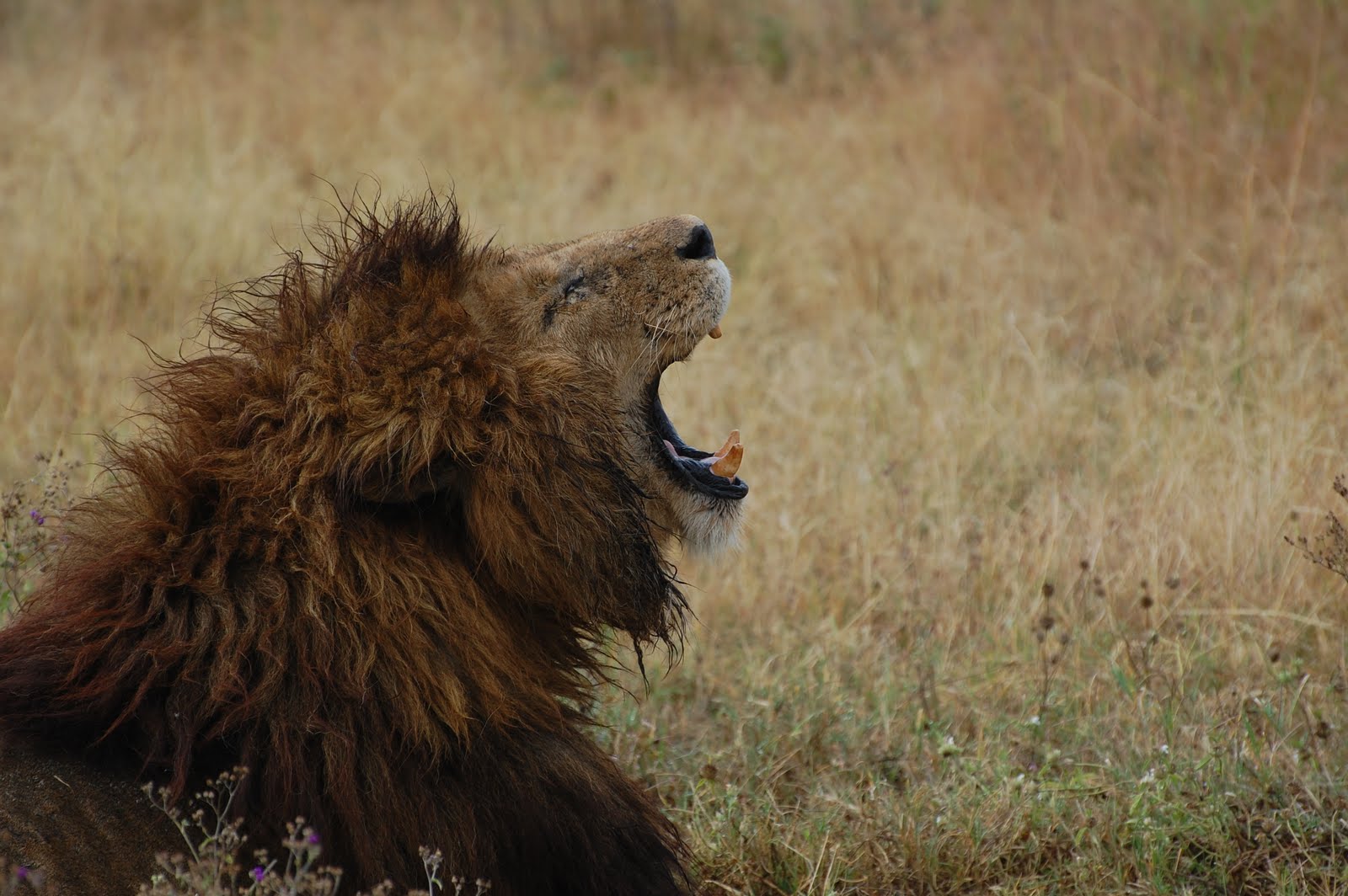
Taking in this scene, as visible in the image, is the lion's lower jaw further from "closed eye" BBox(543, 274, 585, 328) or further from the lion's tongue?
"closed eye" BBox(543, 274, 585, 328)

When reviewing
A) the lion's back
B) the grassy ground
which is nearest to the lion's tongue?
the grassy ground

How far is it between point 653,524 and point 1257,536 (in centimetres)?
244

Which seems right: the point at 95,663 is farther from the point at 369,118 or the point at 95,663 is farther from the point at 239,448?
the point at 369,118

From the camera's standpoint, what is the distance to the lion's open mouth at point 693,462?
9.77ft

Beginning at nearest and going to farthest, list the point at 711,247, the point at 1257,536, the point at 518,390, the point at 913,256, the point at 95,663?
the point at 95,663 < the point at 518,390 < the point at 711,247 < the point at 1257,536 < the point at 913,256

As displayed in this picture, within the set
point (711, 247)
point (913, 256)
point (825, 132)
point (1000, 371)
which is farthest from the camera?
point (825, 132)

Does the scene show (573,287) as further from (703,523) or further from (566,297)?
(703,523)

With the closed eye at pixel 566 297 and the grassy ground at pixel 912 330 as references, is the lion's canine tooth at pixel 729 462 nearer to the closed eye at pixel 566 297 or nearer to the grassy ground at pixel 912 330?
the closed eye at pixel 566 297

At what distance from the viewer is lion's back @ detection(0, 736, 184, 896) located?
7.15 feet

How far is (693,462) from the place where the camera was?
121 inches

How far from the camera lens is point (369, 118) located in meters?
8.80

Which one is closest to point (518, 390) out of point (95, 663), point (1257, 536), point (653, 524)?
point (653, 524)

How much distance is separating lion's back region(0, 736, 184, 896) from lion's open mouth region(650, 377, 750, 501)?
1.15 m

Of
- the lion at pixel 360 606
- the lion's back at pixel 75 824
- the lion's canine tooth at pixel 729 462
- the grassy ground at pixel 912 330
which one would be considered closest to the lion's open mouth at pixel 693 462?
the lion's canine tooth at pixel 729 462
